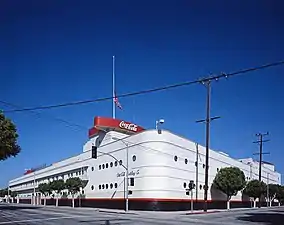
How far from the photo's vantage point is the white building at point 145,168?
54.6 meters

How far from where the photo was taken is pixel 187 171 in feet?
197

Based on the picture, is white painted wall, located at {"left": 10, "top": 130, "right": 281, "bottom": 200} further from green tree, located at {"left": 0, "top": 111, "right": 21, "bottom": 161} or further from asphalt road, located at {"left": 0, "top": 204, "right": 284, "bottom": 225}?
green tree, located at {"left": 0, "top": 111, "right": 21, "bottom": 161}

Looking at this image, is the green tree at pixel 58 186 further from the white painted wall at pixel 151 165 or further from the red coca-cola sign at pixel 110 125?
A: the red coca-cola sign at pixel 110 125

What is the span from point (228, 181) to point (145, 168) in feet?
56.2

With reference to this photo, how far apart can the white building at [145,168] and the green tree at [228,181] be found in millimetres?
1368

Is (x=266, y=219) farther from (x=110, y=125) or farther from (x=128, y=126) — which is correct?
(x=128, y=126)

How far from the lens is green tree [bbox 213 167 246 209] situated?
6519cm

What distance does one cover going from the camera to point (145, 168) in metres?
55.3

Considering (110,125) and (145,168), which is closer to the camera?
(145,168)

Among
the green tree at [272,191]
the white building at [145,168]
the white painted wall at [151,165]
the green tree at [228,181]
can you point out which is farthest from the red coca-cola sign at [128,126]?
the green tree at [272,191]

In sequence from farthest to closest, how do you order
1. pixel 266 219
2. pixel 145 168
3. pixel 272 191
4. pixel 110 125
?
1. pixel 272 191
2. pixel 110 125
3. pixel 145 168
4. pixel 266 219

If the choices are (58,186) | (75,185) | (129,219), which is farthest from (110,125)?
(129,219)

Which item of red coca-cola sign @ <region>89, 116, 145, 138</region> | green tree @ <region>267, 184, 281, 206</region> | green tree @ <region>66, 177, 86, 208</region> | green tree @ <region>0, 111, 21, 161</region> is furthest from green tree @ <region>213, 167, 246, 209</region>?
green tree @ <region>0, 111, 21, 161</region>

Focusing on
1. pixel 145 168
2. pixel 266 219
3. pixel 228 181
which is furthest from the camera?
pixel 228 181
